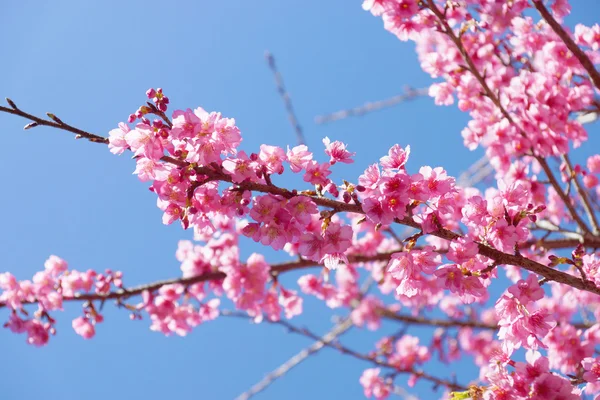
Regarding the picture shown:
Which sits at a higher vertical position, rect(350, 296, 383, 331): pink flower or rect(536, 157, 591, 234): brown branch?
rect(350, 296, 383, 331): pink flower

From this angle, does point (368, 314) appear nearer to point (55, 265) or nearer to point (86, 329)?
point (86, 329)

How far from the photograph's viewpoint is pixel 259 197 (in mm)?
2307

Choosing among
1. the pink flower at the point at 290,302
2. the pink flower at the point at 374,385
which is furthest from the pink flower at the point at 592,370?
the pink flower at the point at 374,385

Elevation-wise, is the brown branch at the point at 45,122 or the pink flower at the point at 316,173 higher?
the brown branch at the point at 45,122

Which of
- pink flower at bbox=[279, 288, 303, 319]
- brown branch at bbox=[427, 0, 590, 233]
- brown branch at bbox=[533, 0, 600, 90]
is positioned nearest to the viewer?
brown branch at bbox=[533, 0, 600, 90]

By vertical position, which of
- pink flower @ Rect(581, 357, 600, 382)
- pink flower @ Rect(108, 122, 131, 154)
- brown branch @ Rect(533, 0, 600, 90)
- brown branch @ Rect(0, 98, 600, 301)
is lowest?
pink flower @ Rect(581, 357, 600, 382)

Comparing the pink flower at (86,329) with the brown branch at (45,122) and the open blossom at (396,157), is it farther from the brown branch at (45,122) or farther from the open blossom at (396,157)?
the open blossom at (396,157)

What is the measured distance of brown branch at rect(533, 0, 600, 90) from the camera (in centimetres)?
350

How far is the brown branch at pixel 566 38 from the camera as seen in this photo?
350 cm

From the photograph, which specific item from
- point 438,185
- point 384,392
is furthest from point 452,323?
point 438,185

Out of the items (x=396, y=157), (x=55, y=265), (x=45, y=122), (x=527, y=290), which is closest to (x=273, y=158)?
(x=396, y=157)

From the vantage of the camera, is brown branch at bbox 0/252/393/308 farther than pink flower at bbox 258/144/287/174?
Yes

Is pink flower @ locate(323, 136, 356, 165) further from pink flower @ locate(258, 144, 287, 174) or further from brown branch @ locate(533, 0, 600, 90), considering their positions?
brown branch @ locate(533, 0, 600, 90)

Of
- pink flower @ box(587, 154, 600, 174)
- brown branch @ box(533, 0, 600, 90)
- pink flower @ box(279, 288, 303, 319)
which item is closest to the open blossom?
brown branch @ box(533, 0, 600, 90)
